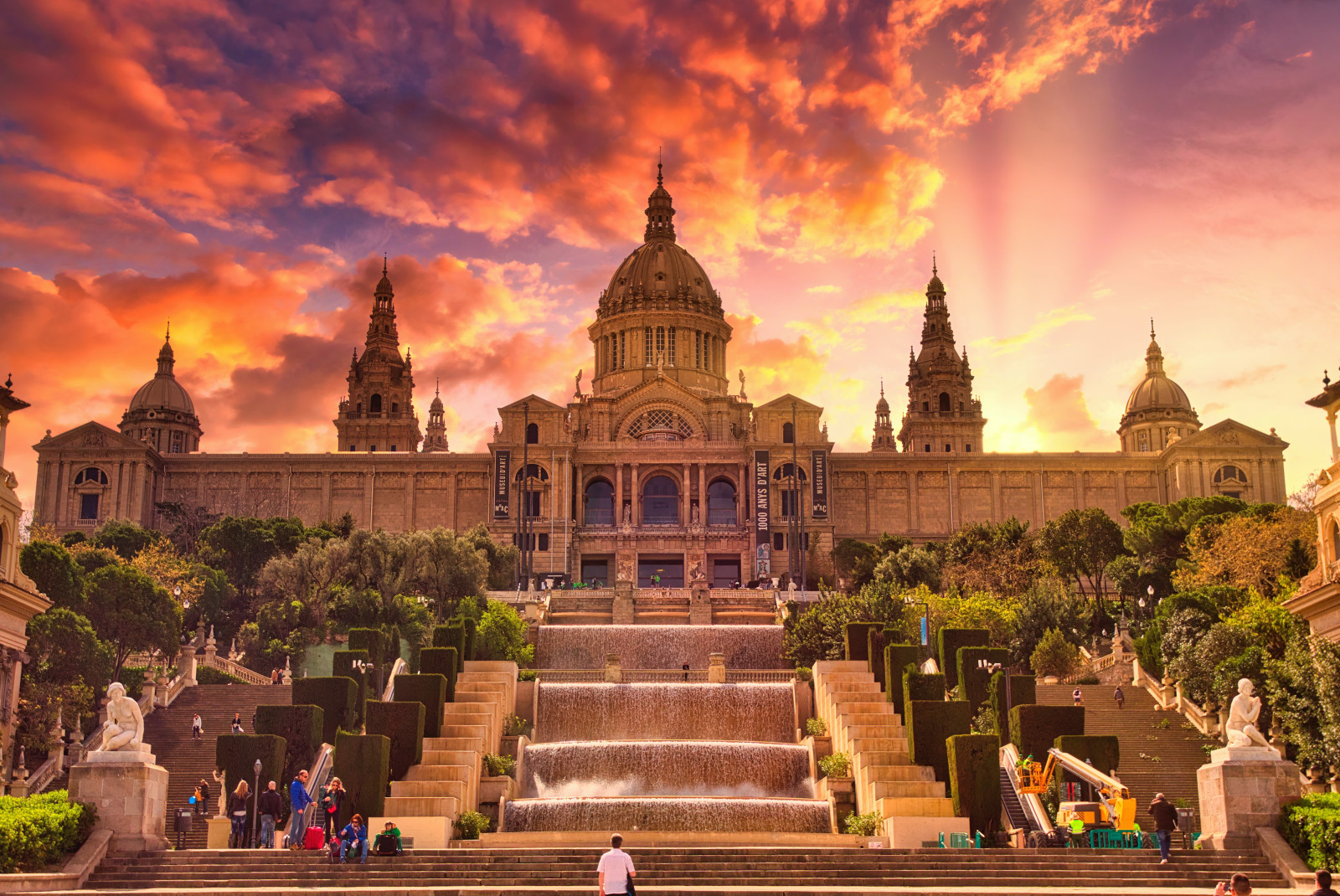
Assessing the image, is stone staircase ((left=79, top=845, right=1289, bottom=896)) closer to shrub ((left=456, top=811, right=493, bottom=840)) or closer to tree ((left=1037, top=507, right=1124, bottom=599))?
shrub ((left=456, top=811, right=493, bottom=840))

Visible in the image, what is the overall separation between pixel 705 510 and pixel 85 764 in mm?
61410

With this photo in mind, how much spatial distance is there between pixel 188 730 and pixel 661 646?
758 inches

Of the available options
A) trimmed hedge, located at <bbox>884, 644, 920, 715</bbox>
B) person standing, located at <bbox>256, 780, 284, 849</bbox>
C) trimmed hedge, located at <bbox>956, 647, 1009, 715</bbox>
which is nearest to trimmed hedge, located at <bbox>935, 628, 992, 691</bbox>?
trimmed hedge, located at <bbox>956, 647, 1009, 715</bbox>

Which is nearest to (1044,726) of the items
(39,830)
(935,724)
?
Result: (935,724)

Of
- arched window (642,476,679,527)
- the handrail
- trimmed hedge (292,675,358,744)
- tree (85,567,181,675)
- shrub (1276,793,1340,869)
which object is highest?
arched window (642,476,679,527)

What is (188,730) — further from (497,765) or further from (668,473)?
(668,473)

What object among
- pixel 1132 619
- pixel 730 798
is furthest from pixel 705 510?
pixel 730 798

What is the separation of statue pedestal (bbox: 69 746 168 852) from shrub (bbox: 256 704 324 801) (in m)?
9.04

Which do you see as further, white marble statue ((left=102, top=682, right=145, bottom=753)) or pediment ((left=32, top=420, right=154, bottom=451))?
pediment ((left=32, top=420, right=154, bottom=451))

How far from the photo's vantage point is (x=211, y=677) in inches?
2172

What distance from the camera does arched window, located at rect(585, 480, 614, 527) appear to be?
91500 millimetres

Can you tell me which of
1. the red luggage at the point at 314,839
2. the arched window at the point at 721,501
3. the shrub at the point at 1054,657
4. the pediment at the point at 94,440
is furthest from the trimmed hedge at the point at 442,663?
the pediment at the point at 94,440

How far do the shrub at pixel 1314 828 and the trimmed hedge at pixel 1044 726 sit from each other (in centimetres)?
1055

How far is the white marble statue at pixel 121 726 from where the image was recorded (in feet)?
96.1
